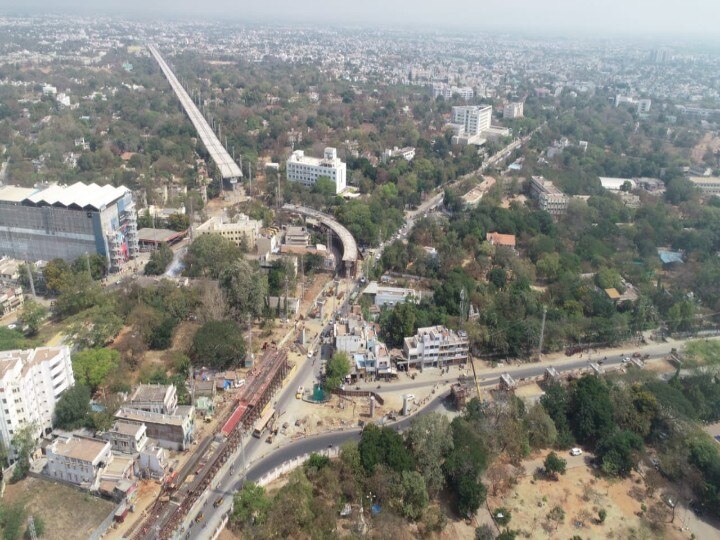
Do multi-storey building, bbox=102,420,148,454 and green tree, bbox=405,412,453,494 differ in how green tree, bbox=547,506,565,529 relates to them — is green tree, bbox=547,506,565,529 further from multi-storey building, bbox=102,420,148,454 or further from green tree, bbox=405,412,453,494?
multi-storey building, bbox=102,420,148,454

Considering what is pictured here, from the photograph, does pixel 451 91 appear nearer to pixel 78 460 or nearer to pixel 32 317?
pixel 32 317

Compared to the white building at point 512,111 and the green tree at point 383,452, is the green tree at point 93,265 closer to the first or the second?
the green tree at point 383,452

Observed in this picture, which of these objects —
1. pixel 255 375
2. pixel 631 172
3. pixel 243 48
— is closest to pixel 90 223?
pixel 255 375

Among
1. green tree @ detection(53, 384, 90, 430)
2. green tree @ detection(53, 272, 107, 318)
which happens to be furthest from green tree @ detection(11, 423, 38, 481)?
green tree @ detection(53, 272, 107, 318)

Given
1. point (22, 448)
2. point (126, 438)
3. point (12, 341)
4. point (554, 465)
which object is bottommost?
point (554, 465)

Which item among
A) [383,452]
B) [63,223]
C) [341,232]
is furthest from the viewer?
[341,232]

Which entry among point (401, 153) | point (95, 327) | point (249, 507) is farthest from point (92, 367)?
point (401, 153)
